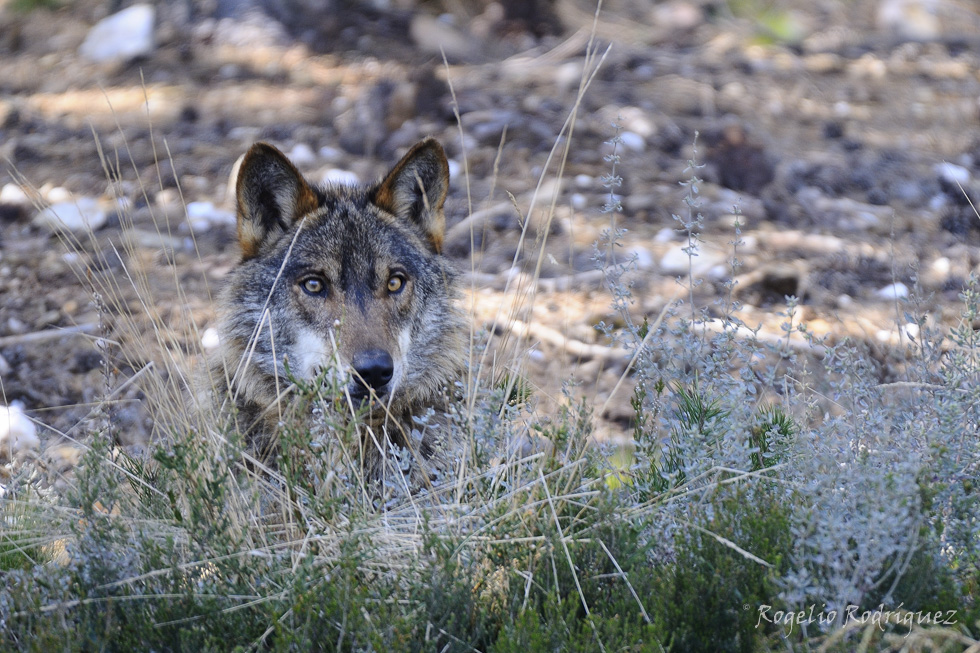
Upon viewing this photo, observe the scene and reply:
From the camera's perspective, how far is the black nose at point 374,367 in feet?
12.1

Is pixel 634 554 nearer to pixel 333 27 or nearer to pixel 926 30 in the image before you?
pixel 333 27

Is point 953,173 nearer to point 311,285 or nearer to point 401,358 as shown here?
point 401,358

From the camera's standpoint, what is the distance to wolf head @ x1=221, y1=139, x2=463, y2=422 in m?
4.07

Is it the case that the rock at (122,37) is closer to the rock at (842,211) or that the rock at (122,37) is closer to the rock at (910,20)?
the rock at (842,211)

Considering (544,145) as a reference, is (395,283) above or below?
above

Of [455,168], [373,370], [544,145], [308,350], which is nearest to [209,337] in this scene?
[308,350]

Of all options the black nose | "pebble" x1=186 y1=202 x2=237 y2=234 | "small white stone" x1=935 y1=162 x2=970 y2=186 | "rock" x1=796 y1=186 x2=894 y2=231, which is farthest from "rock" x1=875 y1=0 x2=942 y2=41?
the black nose

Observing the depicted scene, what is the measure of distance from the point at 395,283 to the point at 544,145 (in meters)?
3.44

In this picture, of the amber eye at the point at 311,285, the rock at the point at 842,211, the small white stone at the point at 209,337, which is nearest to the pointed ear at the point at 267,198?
the amber eye at the point at 311,285

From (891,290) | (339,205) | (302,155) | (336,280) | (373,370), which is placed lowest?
(891,290)

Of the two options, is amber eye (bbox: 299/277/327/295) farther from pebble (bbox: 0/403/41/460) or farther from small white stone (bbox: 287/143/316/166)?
small white stone (bbox: 287/143/316/166)

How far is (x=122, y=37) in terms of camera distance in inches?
322

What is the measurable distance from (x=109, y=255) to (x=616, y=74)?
5039mm

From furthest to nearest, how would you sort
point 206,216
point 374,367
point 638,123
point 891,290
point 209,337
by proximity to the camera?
point 638,123 < point 206,216 < point 891,290 < point 209,337 < point 374,367
